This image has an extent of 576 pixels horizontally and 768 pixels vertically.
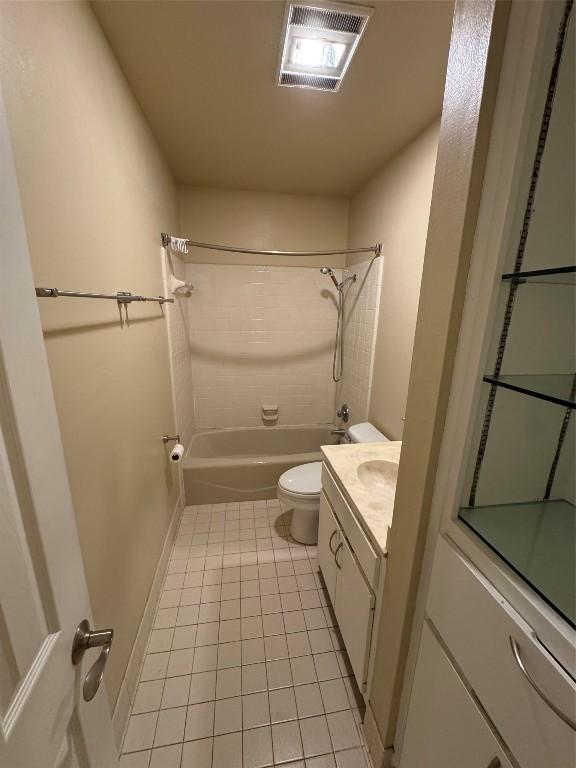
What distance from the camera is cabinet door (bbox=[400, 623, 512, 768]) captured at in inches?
25.2

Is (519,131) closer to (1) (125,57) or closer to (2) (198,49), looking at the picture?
(2) (198,49)

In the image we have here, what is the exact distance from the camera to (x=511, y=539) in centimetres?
69

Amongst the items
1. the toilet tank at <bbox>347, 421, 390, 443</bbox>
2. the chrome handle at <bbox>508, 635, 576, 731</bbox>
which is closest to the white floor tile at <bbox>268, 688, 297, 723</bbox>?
the chrome handle at <bbox>508, 635, 576, 731</bbox>

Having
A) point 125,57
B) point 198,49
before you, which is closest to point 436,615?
point 198,49

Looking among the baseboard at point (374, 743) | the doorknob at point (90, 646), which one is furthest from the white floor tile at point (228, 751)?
the doorknob at point (90, 646)

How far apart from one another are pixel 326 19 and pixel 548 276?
3.92 ft

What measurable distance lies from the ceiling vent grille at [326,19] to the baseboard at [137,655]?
2.47 m

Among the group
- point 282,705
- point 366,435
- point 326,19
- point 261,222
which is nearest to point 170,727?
point 282,705

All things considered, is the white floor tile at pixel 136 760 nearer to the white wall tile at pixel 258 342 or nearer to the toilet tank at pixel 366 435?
the toilet tank at pixel 366 435

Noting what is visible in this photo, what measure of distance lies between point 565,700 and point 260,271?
2.83 meters

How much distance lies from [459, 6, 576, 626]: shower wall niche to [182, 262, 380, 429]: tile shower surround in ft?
5.98

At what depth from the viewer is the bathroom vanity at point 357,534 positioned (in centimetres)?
105

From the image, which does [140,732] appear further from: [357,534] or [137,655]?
[357,534]

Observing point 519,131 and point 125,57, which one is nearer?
point 519,131
